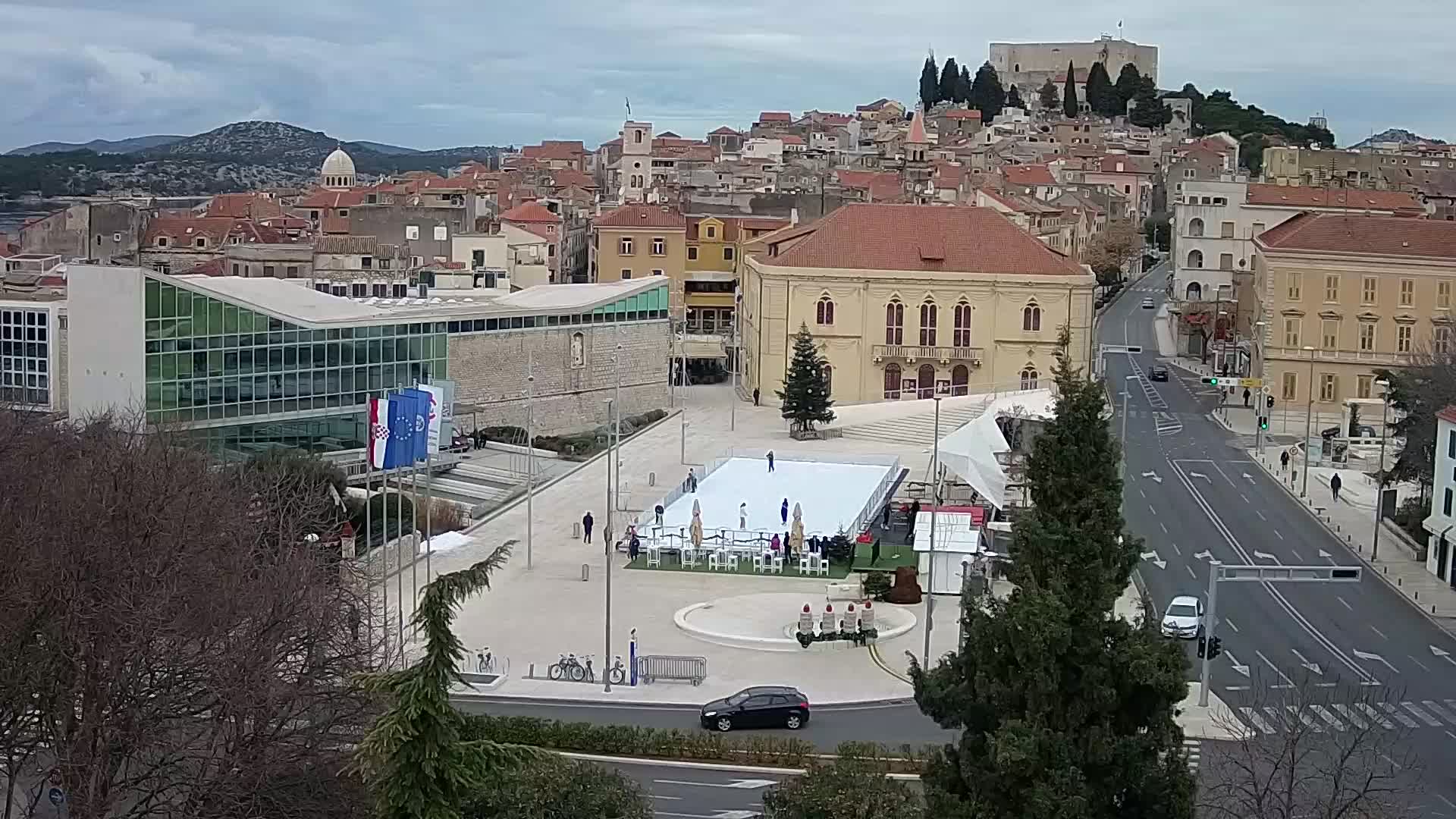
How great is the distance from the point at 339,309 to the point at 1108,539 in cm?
3370

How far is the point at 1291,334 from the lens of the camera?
58.2 m

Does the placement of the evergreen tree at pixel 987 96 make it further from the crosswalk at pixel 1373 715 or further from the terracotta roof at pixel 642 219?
the crosswalk at pixel 1373 715

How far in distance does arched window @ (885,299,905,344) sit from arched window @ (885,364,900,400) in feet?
2.72

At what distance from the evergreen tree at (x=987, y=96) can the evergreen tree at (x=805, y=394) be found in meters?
126

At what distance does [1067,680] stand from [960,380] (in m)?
44.6

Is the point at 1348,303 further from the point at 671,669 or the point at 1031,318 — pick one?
the point at 671,669

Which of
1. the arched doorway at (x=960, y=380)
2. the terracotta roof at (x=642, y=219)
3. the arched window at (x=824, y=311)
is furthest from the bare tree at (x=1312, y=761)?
the terracotta roof at (x=642, y=219)

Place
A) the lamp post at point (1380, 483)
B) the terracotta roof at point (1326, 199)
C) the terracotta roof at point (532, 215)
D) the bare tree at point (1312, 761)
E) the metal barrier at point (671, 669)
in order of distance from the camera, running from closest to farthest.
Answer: the bare tree at point (1312, 761) < the metal barrier at point (671, 669) < the lamp post at point (1380, 483) < the terracotta roof at point (1326, 199) < the terracotta roof at point (532, 215)

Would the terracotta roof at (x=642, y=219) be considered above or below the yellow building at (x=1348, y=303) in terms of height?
above

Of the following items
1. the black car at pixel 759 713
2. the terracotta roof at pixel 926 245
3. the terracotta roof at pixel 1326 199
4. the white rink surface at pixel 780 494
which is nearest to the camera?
the black car at pixel 759 713

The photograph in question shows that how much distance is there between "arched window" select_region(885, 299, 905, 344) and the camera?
198 feet

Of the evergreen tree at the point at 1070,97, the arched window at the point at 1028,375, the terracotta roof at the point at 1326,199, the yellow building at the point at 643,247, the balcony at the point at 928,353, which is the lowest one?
the arched window at the point at 1028,375

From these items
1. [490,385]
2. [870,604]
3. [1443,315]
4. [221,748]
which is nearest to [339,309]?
[490,385]

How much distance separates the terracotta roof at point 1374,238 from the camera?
56.7 metres
